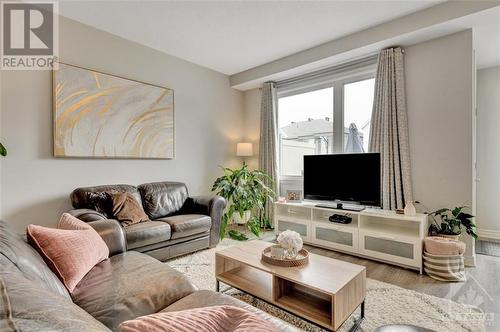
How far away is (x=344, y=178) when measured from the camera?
10.5 feet

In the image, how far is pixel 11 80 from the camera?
8.39 ft

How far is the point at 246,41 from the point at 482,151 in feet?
12.0

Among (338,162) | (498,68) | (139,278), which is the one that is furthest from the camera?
(498,68)

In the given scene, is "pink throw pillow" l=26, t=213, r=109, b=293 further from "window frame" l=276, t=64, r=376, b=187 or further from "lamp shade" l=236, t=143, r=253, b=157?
"window frame" l=276, t=64, r=376, b=187

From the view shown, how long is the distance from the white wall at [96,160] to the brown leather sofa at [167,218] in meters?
0.28

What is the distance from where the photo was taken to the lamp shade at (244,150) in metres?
4.48

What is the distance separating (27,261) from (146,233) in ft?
4.65

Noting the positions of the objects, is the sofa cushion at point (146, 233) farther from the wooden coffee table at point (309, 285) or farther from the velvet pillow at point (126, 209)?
the wooden coffee table at point (309, 285)

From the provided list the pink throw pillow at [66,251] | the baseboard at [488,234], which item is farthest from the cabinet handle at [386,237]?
the pink throw pillow at [66,251]

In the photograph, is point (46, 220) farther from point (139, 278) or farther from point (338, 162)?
point (338, 162)

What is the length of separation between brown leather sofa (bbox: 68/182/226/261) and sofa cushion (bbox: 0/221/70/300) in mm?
1101

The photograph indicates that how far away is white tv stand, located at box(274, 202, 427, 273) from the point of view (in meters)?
2.62

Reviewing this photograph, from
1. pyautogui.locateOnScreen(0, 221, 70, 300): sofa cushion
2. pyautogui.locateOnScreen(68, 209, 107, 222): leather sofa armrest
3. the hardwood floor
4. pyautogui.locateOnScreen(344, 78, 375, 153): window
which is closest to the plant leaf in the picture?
the hardwood floor

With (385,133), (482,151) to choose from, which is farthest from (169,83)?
(482,151)
